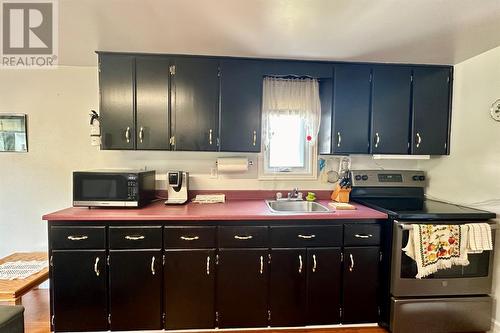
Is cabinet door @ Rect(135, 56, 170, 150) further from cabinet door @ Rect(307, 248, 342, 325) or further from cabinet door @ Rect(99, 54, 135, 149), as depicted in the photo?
cabinet door @ Rect(307, 248, 342, 325)

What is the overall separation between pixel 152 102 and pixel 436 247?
2571 mm

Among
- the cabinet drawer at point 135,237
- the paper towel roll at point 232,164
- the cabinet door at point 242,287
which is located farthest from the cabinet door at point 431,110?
the cabinet drawer at point 135,237

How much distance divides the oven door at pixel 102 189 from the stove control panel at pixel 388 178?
212 cm

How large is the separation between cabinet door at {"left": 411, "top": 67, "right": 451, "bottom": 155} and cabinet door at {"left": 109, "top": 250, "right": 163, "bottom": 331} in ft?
8.36

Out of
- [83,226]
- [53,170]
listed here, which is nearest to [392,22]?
[83,226]

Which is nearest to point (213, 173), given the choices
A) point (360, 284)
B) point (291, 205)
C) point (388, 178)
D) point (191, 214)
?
point (191, 214)

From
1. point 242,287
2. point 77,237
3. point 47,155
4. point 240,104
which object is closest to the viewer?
point 77,237

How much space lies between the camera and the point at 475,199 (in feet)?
7.34

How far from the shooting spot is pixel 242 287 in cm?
206

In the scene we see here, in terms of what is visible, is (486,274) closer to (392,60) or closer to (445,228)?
(445,228)

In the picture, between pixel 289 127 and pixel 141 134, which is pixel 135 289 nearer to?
pixel 141 134

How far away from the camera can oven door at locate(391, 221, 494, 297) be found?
6.64 ft

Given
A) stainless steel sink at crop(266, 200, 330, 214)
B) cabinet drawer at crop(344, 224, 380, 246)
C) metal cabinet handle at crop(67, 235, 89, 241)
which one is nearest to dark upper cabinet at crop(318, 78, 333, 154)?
stainless steel sink at crop(266, 200, 330, 214)

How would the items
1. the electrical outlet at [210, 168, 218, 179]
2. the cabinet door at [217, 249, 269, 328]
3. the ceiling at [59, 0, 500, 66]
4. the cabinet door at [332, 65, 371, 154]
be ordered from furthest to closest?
1. the electrical outlet at [210, 168, 218, 179]
2. the cabinet door at [332, 65, 371, 154]
3. the cabinet door at [217, 249, 269, 328]
4. the ceiling at [59, 0, 500, 66]
